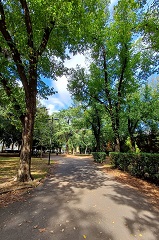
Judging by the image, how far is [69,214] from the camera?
12.2 ft

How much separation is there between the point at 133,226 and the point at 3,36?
767 centimetres

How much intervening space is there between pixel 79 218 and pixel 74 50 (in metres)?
8.70

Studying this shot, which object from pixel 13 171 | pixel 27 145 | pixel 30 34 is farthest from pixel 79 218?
pixel 13 171

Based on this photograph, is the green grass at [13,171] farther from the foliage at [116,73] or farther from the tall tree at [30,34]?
the foliage at [116,73]

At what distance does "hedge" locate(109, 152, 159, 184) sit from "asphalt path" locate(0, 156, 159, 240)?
1.99 m

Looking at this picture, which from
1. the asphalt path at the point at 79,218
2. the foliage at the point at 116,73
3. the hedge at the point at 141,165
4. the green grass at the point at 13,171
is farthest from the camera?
the foliage at the point at 116,73

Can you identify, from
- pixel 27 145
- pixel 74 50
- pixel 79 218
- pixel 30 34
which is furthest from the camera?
pixel 74 50

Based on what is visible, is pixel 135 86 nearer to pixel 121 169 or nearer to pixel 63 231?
pixel 121 169

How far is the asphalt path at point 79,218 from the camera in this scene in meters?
2.87

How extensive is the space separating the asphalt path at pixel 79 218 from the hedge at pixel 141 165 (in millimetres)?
1987

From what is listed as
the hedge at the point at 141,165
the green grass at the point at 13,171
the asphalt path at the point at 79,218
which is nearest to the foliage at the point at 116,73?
the hedge at the point at 141,165

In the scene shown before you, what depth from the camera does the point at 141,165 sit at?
789 cm

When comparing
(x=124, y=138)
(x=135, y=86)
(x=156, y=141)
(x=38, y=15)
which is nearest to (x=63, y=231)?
(x=38, y=15)

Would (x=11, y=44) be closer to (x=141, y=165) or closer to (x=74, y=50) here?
(x=74, y=50)
